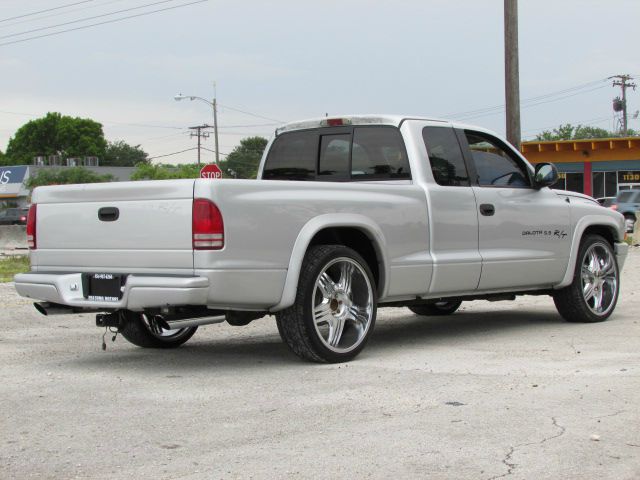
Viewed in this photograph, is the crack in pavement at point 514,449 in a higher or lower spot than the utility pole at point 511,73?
lower

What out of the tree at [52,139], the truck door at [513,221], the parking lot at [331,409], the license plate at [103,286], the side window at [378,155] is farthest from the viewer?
the tree at [52,139]

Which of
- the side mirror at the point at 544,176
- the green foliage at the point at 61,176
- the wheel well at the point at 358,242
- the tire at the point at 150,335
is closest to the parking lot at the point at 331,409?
the tire at the point at 150,335

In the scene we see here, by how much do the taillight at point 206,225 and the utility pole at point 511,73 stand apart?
10960 millimetres

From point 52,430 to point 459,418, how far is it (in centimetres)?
218

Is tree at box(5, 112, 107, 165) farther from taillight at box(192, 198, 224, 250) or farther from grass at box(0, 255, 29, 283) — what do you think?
taillight at box(192, 198, 224, 250)

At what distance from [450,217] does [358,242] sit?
2.93 feet

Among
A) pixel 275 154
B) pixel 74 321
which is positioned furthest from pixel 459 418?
pixel 74 321

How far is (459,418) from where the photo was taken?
5250 mm

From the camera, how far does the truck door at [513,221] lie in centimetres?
842

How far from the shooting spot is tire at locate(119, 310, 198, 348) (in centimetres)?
814

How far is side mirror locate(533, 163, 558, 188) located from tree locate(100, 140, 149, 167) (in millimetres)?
125441

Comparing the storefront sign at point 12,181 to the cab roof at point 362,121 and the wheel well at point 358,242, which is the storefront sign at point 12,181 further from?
the wheel well at point 358,242

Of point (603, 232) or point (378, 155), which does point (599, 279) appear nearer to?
point (603, 232)

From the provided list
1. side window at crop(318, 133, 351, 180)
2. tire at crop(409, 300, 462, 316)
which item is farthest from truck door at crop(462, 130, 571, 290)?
tire at crop(409, 300, 462, 316)
